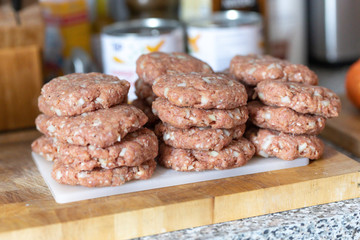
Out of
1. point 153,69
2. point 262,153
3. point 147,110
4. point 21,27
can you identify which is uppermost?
point 21,27

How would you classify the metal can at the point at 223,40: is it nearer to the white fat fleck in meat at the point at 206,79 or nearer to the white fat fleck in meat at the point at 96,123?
the white fat fleck in meat at the point at 206,79

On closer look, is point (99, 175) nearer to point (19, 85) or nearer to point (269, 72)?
point (269, 72)

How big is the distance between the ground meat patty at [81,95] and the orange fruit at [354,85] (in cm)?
84

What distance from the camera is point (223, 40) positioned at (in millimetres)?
1934

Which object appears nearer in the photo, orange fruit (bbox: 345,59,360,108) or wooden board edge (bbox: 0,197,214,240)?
wooden board edge (bbox: 0,197,214,240)

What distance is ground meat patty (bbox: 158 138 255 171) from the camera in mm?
1271

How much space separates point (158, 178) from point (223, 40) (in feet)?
2.74

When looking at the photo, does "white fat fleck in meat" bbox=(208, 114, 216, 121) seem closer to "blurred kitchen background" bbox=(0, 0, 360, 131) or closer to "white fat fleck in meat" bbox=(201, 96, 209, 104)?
"white fat fleck in meat" bbox=(201, 96, 209, 104)

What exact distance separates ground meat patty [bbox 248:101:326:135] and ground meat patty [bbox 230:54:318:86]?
3.7 inches

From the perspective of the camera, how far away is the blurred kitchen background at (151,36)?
188 centimetres

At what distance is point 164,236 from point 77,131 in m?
0.30

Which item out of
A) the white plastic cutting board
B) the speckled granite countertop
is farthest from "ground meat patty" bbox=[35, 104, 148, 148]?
the speckled granite countertop

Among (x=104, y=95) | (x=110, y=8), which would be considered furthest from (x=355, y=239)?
(x=110, y=8)

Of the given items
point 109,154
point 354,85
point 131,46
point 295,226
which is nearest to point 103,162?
point 109,154
